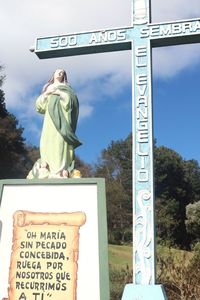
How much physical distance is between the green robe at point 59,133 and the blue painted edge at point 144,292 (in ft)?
5.84

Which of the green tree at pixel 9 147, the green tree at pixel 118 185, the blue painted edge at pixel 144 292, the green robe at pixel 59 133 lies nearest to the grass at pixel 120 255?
the green tree at pixel 118 185

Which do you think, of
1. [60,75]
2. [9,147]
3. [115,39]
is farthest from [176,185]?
[60,75]

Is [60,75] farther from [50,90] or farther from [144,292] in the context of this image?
[144,292]

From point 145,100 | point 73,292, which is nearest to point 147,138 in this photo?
point 145,100

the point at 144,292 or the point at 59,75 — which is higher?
the point at 59,75

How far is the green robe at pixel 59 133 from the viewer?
6496mm

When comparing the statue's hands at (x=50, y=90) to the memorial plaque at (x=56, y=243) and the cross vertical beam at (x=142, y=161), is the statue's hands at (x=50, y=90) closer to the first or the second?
the cross vertical beam at (x=142, y=161)

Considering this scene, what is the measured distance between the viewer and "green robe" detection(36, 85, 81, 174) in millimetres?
6496

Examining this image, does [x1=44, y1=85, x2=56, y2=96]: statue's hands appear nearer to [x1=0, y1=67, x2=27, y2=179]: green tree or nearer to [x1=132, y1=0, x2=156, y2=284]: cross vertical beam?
[x1=132, y1=0, x2=156, y2=284]: cross vertical beam

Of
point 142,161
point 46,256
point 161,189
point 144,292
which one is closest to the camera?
point 46,256

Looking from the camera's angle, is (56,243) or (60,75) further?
(60,75)

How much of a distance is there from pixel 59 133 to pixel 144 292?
2.35 metres

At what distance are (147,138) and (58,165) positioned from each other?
1.24 metres

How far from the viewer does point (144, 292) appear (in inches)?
227
